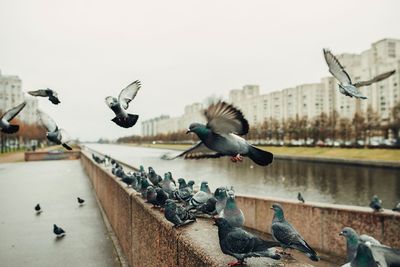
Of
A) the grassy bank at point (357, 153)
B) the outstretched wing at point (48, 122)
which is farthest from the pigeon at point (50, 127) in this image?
the grassy bank at point (357, 153)

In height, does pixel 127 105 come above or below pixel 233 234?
above

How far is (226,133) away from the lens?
271cm

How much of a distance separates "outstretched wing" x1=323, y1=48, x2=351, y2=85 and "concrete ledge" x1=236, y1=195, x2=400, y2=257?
18.0 feet

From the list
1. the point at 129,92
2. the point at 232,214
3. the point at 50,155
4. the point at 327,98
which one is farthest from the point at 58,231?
the point at 327,98

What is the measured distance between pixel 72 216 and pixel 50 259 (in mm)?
5039

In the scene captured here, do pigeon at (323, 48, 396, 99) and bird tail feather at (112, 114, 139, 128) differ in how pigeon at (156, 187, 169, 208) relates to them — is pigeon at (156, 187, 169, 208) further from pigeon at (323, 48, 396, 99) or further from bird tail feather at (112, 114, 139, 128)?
pigeon at (323, 48, 396, 99)

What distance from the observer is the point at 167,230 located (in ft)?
16.2

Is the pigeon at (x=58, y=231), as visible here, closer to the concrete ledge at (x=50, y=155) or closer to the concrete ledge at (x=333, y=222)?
the concrete ledge at (x=333, y=222)

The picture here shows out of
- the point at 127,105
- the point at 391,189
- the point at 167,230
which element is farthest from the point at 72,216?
the point at 391,189

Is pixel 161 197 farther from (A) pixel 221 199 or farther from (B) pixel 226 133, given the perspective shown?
(B) pixel 226 133

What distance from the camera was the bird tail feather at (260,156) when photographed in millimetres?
2602

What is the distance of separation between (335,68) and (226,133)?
4.25ft

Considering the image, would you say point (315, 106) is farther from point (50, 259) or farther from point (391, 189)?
point (50, 259)

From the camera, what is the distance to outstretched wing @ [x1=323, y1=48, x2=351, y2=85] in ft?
10.5
